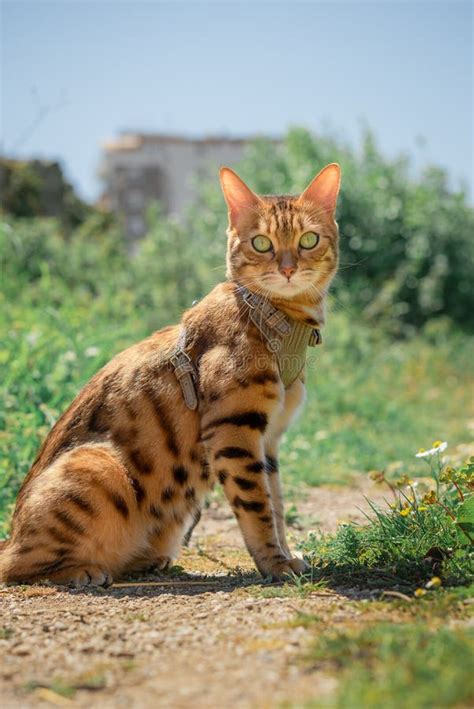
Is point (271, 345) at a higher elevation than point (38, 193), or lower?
lower

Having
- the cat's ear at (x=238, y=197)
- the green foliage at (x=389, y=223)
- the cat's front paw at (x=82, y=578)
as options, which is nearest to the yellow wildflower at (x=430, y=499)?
the cat's front paw at (x=82, y=578)

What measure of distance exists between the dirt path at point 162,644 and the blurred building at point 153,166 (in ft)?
88.1

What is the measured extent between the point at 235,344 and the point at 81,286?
21.9ft

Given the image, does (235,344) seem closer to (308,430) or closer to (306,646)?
(306,646)

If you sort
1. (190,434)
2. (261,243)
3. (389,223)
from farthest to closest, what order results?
(389,223) < (261,243) < (190,434)

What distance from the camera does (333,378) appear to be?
352 inches

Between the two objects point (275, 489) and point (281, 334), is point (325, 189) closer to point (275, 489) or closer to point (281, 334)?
point (281, 334)

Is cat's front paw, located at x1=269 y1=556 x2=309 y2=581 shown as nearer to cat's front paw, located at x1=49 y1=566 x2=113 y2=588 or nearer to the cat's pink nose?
cat's front paw, located at x1=49 y1=566 x2=113 y2=588

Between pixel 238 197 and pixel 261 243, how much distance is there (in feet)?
0.89

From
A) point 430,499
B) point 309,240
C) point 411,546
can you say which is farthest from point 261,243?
point 411,546

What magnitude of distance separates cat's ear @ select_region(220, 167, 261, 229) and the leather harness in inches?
15.8

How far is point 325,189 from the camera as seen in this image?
A: 4000 mm

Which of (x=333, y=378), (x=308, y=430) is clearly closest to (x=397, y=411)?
(x=333, y=378)

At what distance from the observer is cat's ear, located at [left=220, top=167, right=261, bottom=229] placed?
3912mm
